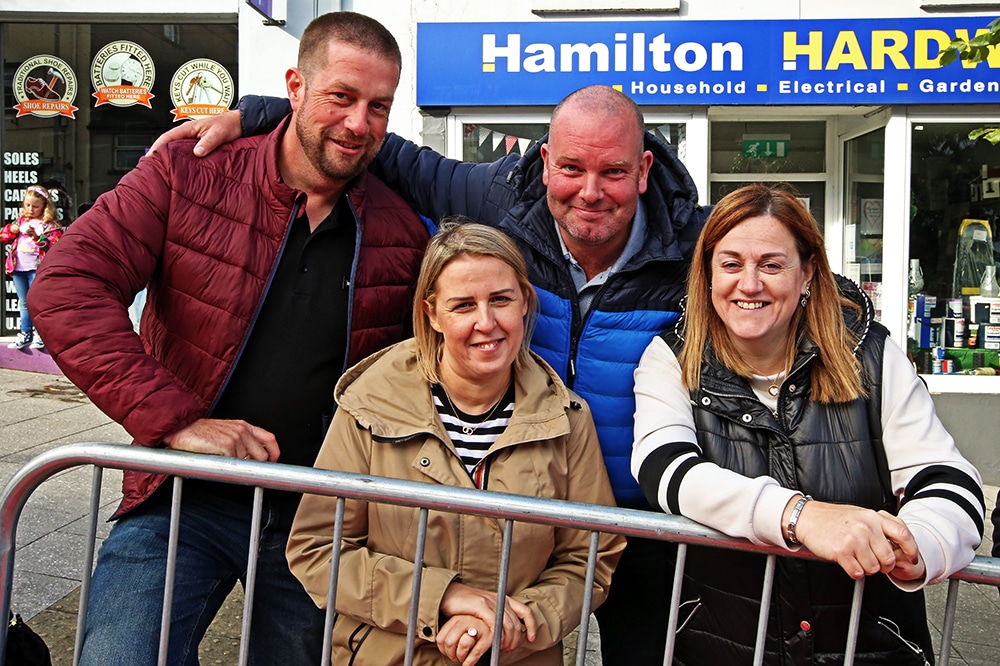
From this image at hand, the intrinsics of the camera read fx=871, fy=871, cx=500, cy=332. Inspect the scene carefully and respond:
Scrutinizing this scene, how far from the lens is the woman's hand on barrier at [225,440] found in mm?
2203

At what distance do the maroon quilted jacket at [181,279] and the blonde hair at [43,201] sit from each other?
759 centimetres

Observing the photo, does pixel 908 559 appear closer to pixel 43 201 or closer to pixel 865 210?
pixel 865 210

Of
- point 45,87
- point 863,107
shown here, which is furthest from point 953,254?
point 45,87

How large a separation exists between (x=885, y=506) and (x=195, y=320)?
192 cm

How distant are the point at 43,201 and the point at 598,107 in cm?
839

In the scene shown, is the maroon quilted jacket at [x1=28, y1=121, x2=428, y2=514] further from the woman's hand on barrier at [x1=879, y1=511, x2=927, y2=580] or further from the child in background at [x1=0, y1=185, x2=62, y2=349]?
the child in background at [x1=0, y1=185, x2=62, y2=349]

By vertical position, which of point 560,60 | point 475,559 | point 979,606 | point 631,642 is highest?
point 560,60

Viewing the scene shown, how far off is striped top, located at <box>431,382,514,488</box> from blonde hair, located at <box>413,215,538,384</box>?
0.07 m

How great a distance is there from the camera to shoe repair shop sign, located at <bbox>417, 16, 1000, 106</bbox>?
6684 mm

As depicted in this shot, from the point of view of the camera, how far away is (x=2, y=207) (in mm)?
9367

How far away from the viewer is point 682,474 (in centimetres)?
204

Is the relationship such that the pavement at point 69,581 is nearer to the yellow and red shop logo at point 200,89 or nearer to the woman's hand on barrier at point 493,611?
the woman's hand on barrier at point 493,611

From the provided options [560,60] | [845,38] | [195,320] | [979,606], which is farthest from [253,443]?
[845,38]

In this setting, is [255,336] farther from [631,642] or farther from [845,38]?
[845,38]
